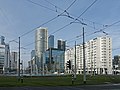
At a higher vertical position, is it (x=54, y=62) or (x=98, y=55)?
(x=98, y=55)

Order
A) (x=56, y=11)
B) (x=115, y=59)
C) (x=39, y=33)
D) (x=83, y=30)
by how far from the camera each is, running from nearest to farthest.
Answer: (x=56, y=11)
(x=83, y=30)
(x=39, y=33)
(x=115, y=59)

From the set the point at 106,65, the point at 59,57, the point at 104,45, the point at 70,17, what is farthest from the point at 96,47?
the point at 70,17

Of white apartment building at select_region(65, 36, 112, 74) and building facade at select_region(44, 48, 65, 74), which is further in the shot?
building facade at select_region(44, 48, 65, 74)

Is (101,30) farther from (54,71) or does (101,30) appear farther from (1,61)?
(54,71)

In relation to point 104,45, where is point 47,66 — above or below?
below

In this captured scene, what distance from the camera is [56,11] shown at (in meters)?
29.0

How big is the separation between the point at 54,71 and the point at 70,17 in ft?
455

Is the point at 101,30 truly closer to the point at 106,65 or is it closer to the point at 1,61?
the point at 1,61

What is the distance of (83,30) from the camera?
148ft

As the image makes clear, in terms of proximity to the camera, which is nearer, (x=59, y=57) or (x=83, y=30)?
(x=83, y=30)

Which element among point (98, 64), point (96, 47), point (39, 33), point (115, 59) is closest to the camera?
point (39, 33)

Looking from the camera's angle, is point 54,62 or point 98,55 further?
point 98,55

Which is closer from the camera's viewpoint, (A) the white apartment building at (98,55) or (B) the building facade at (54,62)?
(A) the white apartment building at (98,55)

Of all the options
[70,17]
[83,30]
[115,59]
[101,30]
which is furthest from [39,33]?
[115,59]
